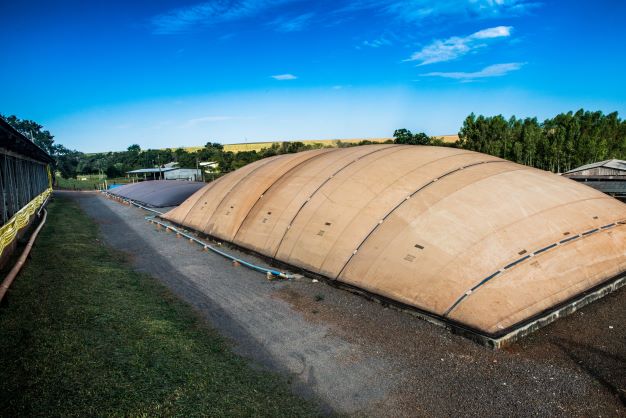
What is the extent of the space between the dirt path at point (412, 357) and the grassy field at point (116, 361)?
708 millimetres

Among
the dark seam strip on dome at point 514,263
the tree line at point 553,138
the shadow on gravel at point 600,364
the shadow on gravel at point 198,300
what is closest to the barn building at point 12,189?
the shadow on gravel at point 198,300

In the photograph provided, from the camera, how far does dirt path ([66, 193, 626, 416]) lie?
566 centimetres

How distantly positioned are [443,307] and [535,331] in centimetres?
188

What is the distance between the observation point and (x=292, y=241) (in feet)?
44.2

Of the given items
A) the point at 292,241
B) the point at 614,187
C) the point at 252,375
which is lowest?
the point at 252,375

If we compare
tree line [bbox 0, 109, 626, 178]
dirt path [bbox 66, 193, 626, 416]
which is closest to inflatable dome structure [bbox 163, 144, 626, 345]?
dirt path [bbox 66, 193, 626, 416]

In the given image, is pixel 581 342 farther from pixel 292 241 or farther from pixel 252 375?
pixel 292 241

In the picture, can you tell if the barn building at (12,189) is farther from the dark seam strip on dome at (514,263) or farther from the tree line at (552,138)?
the tree line at (552,138)

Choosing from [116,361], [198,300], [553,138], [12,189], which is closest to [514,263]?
[198,300]

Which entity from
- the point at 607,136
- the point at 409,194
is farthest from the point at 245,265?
the point at 607,136

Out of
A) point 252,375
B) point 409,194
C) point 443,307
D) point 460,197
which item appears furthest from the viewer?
point 409,194

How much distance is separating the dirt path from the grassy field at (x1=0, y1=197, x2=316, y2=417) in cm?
71

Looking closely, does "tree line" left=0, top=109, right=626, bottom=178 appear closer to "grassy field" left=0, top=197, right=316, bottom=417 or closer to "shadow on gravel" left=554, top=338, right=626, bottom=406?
"grassy field" left=0, top=197, right=316, bottom=417

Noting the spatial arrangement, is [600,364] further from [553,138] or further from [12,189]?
[553,138]
